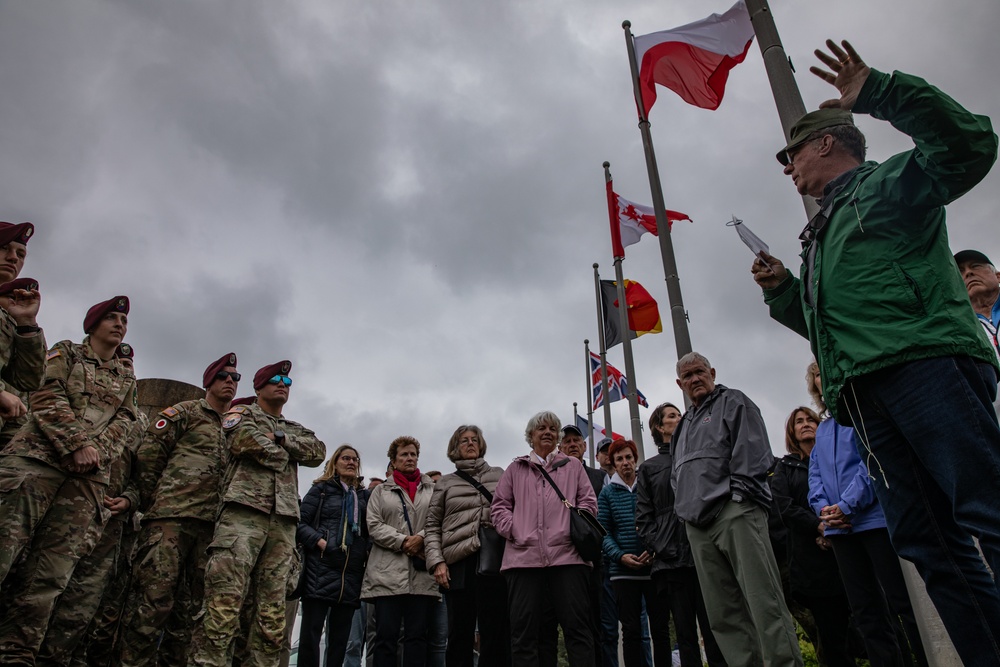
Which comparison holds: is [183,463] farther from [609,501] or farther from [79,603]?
[609,501]

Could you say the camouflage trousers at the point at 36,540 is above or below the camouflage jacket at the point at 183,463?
below

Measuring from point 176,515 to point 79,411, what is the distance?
1062 millimetres

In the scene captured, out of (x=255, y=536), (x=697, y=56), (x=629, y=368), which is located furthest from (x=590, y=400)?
(x=255, y=536)

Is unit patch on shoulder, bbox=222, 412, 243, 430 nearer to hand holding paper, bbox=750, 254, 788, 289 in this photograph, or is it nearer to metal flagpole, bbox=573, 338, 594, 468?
hand holding paper, bbox=750, 254, 788, 289

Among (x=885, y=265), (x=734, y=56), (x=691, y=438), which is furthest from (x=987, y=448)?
(x=734, y=56)

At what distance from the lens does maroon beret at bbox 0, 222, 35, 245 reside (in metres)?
4.05

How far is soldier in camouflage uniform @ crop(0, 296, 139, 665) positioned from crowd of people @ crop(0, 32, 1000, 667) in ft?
0.05

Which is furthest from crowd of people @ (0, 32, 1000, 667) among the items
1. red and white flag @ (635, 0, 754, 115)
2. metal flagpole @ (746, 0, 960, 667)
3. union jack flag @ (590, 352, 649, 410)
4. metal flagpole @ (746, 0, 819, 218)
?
union jack flag @ (590, 352, 649, 410)

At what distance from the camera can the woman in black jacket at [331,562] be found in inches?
240

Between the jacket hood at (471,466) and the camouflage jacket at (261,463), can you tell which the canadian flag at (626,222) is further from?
the camouflage jacket at (261,463)

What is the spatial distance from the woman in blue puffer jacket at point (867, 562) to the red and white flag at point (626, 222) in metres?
8.00

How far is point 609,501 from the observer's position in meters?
6.28

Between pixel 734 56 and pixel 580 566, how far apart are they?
7.84 meters

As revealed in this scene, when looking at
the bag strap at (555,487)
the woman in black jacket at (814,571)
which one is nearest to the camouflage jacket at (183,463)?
the bag strap at (555,487)
